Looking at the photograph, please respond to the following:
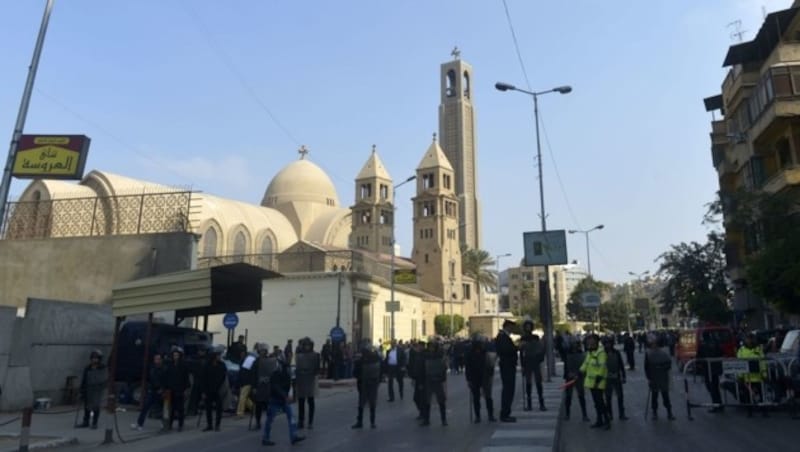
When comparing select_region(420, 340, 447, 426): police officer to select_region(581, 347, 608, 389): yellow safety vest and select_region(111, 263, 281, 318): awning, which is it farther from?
select_region(111, 263, 281, 318): awning

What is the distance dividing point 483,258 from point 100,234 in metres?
63.9

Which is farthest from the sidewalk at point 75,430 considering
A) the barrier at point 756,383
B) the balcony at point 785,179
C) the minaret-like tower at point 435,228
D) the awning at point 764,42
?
the minaret-like tower at point 435,228

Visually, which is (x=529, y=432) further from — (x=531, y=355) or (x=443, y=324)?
(x=443, y=324)

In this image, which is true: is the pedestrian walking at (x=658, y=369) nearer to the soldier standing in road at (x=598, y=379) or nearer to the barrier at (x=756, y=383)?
the barrier at (x=756, y=383)

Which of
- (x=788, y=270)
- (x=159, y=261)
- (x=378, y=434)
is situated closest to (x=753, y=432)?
(x=378, y=434)

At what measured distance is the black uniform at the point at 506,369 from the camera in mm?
9961

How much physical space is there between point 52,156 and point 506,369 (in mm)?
10409

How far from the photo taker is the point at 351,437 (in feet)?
30.8

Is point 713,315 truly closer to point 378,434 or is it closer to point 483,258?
point 378,434

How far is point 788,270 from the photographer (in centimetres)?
1833

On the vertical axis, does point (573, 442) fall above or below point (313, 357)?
below

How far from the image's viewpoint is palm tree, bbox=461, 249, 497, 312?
8012 centimetres

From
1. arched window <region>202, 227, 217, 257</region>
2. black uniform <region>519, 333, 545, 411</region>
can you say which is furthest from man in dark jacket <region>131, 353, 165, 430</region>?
arched window <region>202, 227, 217, 257</region>

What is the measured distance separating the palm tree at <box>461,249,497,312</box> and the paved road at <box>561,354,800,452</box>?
6836 centimetres
